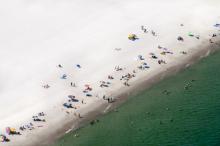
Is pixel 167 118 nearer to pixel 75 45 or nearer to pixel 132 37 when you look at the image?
pixel 132 37

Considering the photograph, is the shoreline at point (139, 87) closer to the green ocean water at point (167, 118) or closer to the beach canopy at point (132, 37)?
the green ocean water at point (167, 118)

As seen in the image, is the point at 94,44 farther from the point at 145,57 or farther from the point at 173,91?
the point at 173,91

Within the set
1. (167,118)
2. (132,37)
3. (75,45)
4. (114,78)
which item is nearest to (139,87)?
(114,78)

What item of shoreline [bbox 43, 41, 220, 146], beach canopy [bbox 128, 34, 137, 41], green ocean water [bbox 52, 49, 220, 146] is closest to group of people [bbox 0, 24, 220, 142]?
beach canopy [bbox 128, 34, 137, 41]

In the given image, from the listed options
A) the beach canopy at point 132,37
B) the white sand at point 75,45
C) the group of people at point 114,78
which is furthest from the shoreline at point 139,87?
the beach canopy at point 132,37

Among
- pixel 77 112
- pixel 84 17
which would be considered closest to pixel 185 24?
pixel 84 17

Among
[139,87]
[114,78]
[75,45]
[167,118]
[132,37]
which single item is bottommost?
[167,118]
